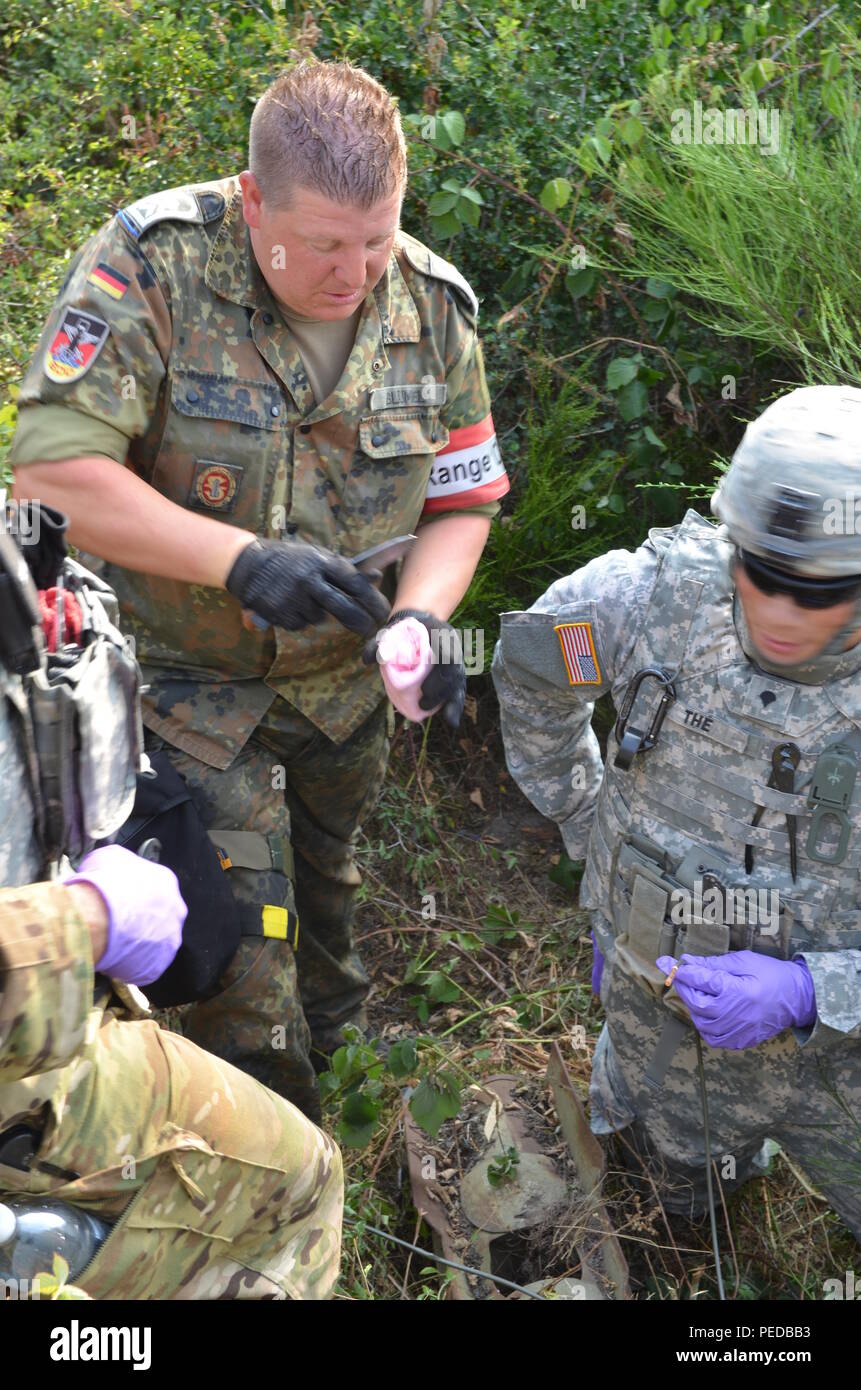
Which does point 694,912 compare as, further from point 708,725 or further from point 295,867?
point 295,867

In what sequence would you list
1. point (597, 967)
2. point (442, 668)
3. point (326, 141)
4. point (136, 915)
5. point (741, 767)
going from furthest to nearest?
point (597, 967)
point (442, 668)
point (741, 767)
point (326, 141)
point (136, 915)

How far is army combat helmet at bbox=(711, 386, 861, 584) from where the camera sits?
200 centimetres

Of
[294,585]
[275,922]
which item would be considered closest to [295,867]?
[275,922]

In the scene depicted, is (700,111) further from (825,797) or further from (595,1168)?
(595,1168)

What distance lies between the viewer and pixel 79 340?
7.61ft

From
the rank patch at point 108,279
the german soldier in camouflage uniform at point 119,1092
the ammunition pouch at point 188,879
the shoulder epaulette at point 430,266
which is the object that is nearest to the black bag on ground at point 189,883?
the ammunition pouch at point 188,879

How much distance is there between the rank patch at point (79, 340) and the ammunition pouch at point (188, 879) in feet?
2.41

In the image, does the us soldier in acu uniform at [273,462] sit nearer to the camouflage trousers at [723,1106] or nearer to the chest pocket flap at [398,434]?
the chest pocket flap at [398,434]

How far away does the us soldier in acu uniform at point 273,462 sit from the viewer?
2318 mm

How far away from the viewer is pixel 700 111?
12.3ft

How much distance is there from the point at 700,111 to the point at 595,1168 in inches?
113

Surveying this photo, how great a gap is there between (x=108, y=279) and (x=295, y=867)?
139cm

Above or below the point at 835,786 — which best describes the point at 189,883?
below

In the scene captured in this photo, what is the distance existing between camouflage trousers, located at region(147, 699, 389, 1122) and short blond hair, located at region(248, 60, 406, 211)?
1.02 m
